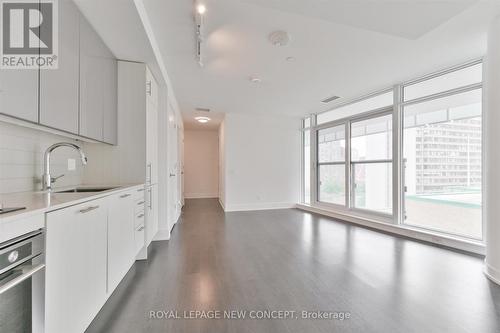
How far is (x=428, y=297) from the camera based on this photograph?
181 cm

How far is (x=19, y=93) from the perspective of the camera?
121 cm

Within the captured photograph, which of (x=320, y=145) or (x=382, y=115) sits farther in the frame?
(x=320, y=145)

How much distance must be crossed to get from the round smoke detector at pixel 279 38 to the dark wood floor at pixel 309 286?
258 cm

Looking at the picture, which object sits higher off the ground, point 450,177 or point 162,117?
point 162,117

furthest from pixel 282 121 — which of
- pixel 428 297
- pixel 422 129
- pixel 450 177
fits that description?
pixel 428 297

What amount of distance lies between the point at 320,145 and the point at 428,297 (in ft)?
14.6

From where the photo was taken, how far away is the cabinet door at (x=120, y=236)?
161cm

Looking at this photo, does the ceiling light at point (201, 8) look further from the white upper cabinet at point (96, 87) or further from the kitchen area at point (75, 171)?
the white upper cabinet at point (96, 87)

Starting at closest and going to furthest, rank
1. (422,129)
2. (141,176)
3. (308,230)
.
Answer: (141,176)
(422,129)
(308,230)

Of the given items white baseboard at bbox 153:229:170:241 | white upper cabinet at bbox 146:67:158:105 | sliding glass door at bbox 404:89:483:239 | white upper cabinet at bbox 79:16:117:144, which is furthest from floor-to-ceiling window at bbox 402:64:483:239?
white upper cabinet at bbox 79:16:117:144

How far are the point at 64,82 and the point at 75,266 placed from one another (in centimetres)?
137

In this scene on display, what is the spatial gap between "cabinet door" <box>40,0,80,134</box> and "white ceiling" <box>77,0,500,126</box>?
Answer: 0.22 meters

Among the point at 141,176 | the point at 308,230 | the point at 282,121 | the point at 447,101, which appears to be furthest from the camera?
the point at 282,121

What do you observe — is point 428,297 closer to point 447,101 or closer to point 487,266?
point 487,266
